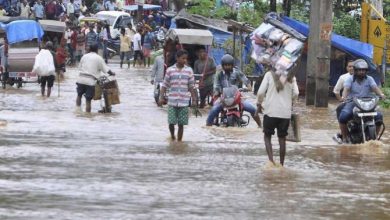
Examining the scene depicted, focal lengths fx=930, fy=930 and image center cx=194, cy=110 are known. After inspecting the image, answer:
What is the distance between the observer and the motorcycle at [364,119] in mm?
14039

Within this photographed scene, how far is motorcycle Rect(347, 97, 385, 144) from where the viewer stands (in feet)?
46.1

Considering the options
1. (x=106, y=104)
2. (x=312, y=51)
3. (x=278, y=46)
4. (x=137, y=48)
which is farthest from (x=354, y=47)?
(x=137, y=48)

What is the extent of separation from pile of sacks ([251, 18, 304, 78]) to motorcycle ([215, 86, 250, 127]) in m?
1.20

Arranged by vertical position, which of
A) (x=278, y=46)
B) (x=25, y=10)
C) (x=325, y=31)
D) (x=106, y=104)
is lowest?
(x=106, y=104)

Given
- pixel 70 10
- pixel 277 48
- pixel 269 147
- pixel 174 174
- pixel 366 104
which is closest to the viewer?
pixel 174 174

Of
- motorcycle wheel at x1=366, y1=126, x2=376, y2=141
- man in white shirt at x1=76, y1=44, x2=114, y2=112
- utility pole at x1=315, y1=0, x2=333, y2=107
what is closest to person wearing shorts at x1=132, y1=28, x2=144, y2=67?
utility pole at x1=315, y1=0, x2=333, y2=107

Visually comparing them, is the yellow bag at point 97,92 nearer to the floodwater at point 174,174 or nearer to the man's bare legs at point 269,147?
the floodwater at point 174,174

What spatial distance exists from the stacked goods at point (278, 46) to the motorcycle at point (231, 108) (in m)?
1.14

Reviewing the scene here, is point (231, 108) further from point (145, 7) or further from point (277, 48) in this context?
point (145, 7)

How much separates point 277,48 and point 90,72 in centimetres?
700

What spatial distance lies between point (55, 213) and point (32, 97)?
15.2 meters

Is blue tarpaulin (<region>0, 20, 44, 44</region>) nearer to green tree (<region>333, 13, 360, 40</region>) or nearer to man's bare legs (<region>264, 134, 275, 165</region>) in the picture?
green tree (<region>333, 13, 360, 40</region>)

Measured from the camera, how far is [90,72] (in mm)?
19547

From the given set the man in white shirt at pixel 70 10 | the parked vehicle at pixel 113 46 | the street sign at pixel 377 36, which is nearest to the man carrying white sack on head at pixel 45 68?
the street sign at pixel 377 36
